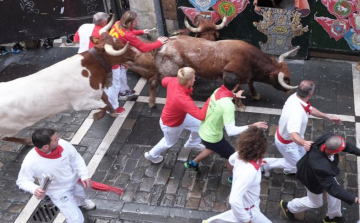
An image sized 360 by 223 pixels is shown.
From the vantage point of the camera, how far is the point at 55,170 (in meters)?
5.46

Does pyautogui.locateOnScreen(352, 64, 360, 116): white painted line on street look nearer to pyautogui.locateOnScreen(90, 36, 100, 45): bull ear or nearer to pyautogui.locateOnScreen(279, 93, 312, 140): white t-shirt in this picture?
pyautogui.locateOnScreen(279, 93, 312, 140): white t-shirt

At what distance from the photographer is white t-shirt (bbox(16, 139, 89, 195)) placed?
5363 mm

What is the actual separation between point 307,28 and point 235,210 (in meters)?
5.92

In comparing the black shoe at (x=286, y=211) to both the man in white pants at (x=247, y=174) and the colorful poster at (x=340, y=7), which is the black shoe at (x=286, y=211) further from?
the colorful poster at (x=340, y=7)

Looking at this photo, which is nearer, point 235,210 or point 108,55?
point 235,210

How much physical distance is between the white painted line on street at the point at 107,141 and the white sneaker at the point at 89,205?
0.42 meters

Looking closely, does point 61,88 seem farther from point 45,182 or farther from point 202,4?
point 202,4

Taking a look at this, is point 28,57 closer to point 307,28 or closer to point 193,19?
point 193,19

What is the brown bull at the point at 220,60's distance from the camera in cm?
819

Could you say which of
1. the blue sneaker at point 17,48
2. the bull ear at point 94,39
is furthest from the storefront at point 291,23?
the blue sneaker at point 17,48

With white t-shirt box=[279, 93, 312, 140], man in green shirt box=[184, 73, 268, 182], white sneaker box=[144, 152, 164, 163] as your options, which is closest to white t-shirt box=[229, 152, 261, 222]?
man in green shirt box=[184, 73, 268, 182]

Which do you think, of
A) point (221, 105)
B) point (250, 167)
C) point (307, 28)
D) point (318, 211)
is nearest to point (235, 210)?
point (250, 167)

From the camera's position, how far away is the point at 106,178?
7.34 metres

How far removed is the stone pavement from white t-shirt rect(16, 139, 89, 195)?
118cm
